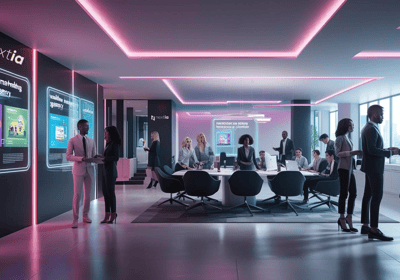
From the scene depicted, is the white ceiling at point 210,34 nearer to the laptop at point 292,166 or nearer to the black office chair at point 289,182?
the laptop at point 292,166

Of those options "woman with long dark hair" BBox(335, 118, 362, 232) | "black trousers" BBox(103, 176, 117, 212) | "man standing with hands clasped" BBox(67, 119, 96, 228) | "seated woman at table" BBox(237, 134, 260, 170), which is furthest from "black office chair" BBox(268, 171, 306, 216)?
"man standing with hands clasped" BBox(67, 119, 96, 228)

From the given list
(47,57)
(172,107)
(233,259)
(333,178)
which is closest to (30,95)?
(47,57)

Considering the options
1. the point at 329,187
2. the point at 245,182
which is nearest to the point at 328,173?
the point at 329,187

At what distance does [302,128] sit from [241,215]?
6.67 m

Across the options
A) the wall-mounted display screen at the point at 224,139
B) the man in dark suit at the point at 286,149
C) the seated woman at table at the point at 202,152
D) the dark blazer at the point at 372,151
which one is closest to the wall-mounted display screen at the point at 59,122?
the seated woman at table at the point at 202,152

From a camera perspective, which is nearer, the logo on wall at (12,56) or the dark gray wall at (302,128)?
the logo on wall at (12,56)

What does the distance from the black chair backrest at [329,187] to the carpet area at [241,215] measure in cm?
42

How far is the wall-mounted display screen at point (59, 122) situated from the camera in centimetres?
623

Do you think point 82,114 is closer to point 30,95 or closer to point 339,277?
point 30,95

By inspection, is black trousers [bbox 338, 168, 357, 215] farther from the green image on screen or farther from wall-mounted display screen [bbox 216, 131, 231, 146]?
wall-mounted display screen [bbox 216, 131, 231, 146]

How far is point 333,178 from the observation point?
6789mm

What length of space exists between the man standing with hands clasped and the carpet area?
977 millimetres

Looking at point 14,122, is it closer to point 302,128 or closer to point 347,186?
point 347,186

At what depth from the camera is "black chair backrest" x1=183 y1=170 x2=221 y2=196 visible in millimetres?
6188
